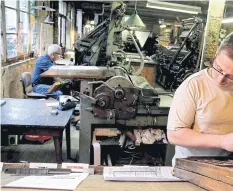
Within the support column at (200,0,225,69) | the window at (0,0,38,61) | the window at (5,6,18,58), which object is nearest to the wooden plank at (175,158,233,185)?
the support column at (200,0,225,69)

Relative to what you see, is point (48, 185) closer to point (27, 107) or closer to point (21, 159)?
point (27, 107)

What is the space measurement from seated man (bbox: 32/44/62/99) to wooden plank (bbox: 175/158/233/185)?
3.24 metres

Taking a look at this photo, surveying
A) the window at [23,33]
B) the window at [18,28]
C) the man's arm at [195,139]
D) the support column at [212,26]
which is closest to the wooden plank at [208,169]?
the man's arm at [195,139]

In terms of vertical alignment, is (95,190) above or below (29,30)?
below

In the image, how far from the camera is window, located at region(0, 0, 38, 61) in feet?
15.3

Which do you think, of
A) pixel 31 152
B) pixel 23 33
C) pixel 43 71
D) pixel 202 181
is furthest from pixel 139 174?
pixel 23 33

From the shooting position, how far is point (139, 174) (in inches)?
41.0

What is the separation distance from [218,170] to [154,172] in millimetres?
308

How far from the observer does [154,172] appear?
1088 mm

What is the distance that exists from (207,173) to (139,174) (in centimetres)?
27

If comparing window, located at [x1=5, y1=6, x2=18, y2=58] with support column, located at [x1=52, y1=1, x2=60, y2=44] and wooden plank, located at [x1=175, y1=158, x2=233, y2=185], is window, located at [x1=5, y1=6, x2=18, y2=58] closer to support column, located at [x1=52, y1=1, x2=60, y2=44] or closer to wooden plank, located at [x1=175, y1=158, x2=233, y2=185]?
support column, located at [x1=52, y1=1, x2=60, y2=44]

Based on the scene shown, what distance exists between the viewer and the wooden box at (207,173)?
2.66ft

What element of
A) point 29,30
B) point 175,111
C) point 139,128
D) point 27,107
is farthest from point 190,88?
point 29,30

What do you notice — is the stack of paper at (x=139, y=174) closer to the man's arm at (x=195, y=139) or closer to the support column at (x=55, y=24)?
the man's arm at (x=195, y=139)
